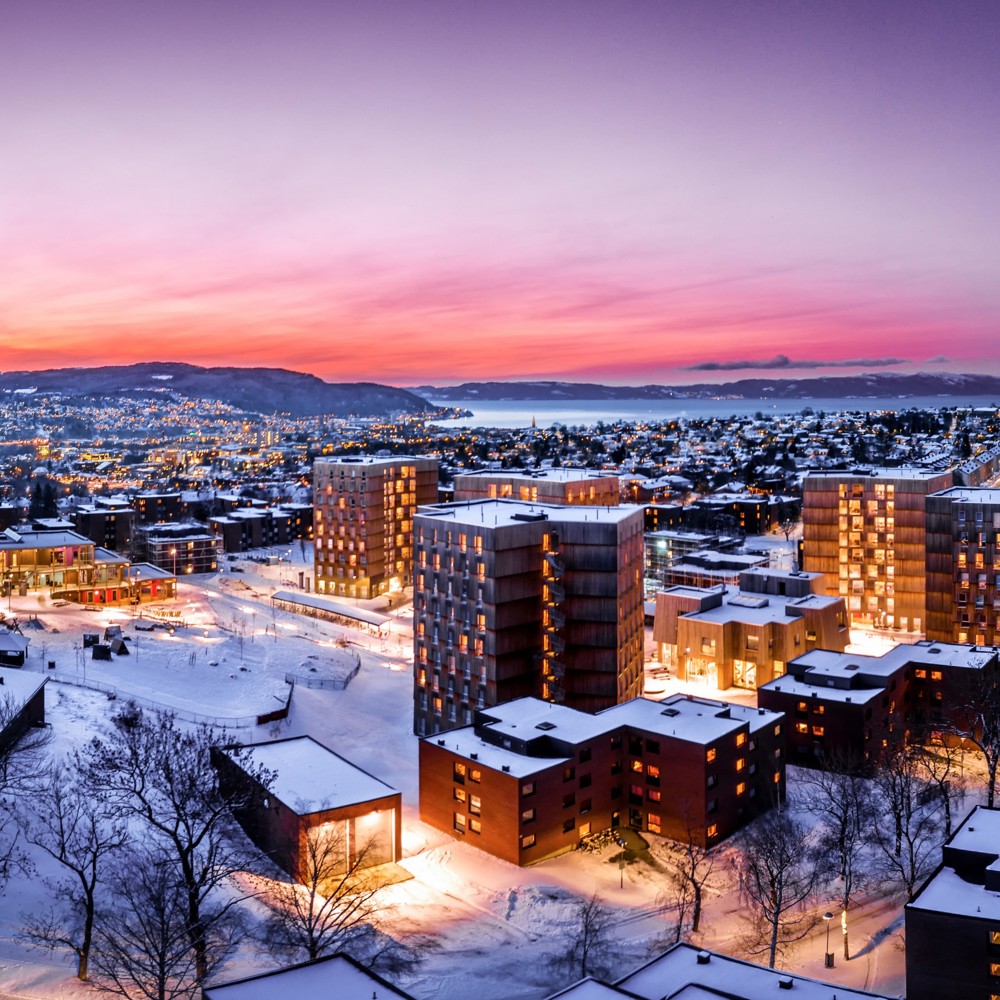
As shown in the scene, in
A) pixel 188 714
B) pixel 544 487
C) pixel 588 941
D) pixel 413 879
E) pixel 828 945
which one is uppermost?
pixel 544 487

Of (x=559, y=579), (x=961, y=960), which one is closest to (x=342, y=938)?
(x=961, y=960)

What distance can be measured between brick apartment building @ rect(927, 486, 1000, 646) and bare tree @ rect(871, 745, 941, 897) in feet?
89.3

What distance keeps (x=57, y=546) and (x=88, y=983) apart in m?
67.8

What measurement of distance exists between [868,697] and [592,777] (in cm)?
1899

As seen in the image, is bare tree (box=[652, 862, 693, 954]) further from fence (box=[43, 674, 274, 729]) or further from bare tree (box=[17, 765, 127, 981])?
fence (box=[43, 674, 274, 729])

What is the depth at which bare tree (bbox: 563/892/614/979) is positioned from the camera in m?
32.5

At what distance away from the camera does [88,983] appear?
2912 centimetres

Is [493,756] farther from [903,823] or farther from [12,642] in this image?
[12,642]

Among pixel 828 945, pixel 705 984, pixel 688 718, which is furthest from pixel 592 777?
pixel 705 984

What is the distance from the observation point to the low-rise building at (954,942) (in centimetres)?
3019

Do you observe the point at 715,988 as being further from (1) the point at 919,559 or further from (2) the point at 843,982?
(1) the point at 919,559

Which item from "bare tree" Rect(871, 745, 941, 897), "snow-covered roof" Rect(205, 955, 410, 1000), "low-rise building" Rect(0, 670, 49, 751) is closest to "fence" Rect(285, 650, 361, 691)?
"low-rise building" Rect(0, 670, 49, 751)

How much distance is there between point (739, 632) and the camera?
6819cm

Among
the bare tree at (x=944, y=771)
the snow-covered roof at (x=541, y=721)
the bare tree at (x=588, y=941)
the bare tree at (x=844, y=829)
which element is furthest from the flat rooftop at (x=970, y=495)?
the bare tree at (x=588, y=941)
